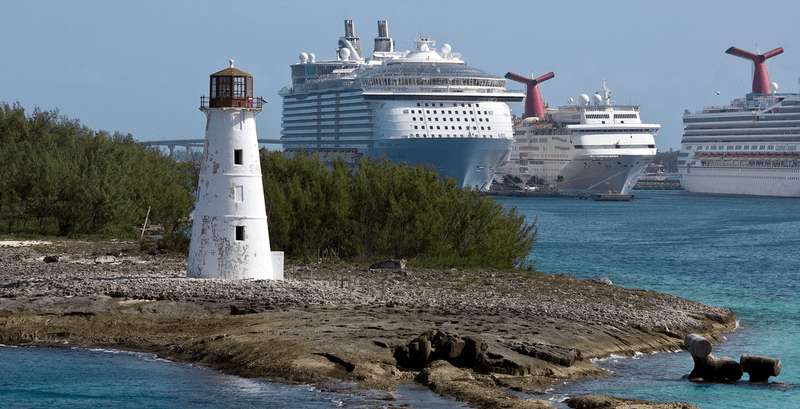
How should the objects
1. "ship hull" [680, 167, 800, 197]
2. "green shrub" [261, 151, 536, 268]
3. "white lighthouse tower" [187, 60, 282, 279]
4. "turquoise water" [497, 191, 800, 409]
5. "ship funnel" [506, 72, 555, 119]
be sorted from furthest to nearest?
1. "ship funnel" [506, 72, 555, 119]
2. "ship hull" [680, 167, 800, 197]
3. "green shrub" [261, 151, 536, 268]
4. "white lighthouse tower" [187, 60, 282, 279]
5. "turquoise water" [497, 191, 800, 409]

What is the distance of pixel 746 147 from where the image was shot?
136m

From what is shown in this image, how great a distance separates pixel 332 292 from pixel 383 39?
11469 cm

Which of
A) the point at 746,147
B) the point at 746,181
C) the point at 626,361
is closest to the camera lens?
the point at 626,361

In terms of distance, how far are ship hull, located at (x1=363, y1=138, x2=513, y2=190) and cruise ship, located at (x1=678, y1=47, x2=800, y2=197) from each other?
40980 millimetres

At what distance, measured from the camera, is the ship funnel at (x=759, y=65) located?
152 m

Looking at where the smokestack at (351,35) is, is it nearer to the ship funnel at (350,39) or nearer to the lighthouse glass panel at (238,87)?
the ship funnel at (350,39)

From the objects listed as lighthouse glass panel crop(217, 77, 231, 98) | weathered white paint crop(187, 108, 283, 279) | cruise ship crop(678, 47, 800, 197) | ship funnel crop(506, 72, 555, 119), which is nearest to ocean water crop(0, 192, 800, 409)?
weathered white paint crop(187, 108, 283, 279)

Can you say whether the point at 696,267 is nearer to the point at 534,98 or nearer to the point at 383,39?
the point at 383,39

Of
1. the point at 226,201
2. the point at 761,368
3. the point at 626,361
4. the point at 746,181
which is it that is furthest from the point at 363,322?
the point at 746,181

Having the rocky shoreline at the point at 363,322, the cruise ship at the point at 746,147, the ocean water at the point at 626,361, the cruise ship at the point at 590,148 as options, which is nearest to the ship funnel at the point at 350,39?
the cruise ship at the point at 590,148

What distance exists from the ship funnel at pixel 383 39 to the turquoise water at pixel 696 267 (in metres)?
33.2

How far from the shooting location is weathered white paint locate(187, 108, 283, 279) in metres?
26.2

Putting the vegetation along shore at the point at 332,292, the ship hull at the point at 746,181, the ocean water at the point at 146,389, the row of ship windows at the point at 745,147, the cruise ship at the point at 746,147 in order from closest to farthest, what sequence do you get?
the ocean water at the point at 146,389
the vegetation along shore at the point at 332,292
the ship hull at the point at 746,181
the cruise ship at the point at 746,147
the row of ship windows at the point at 745,147

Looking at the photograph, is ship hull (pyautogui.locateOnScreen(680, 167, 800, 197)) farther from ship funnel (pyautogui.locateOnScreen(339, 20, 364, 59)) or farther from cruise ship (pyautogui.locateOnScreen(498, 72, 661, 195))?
ship funnel (pyautogui.locateOnScreen(339, 20, 364, 59))
